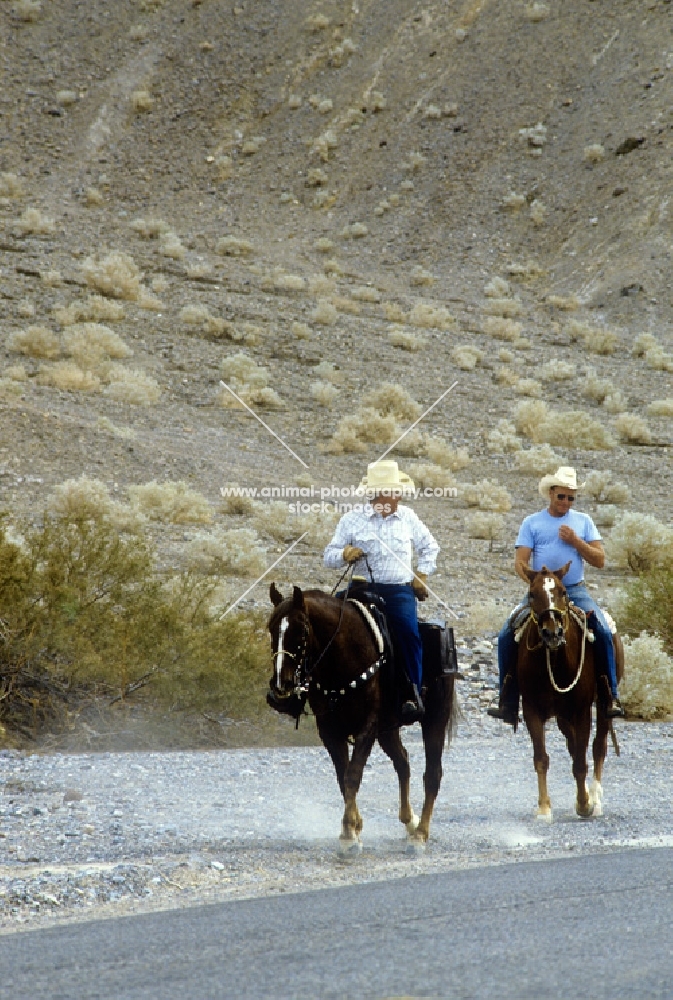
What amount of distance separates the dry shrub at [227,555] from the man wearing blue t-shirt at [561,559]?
11.7 metres

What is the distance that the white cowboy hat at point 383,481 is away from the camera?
376 inches

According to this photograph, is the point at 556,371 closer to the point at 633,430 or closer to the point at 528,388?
A: the point at 528,388

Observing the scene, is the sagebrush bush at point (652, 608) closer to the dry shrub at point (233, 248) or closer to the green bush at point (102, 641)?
the green bush at point (102, 641)

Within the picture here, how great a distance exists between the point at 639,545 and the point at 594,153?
98.2ft

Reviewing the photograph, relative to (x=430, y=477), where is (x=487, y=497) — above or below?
below

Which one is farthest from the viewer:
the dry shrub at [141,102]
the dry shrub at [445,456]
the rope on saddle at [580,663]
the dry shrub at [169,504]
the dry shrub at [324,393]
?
the dry shrub at [141,102]

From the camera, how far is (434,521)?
28.9 meters

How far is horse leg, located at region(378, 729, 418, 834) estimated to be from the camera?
30.8 feet

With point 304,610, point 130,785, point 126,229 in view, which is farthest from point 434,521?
point 126,229

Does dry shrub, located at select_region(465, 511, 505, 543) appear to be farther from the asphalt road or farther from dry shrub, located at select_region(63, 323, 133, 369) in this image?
the asphalt road

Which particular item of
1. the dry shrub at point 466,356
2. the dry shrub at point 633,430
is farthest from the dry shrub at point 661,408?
the dry shrub at point 466,356

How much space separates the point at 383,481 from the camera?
31.5ft

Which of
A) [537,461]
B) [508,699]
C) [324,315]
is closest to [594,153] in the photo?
[324,315]

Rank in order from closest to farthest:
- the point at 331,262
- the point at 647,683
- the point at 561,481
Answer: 1. the point at 561,481
2. the point at 647,683
3. the point at 331,262
